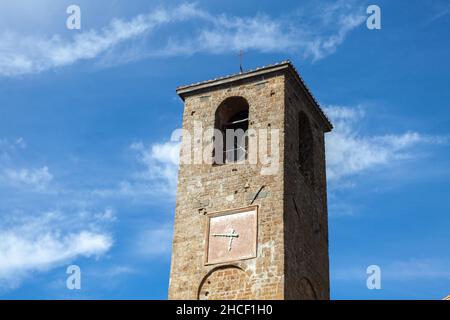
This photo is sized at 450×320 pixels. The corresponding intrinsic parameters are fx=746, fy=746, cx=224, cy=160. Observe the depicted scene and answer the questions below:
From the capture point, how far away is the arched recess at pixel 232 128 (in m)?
17.8

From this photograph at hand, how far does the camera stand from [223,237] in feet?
53.5

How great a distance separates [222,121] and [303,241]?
3.81 m

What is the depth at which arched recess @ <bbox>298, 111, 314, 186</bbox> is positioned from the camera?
18.6 meters

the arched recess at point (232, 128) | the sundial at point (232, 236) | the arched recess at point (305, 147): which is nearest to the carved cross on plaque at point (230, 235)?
the sundial at point (232, 236)

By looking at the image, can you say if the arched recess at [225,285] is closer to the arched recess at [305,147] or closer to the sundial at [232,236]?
the sundial at [232,236]

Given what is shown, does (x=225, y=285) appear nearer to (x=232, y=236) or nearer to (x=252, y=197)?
(x=232, y=236)

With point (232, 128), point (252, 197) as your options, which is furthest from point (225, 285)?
point (232, 128)

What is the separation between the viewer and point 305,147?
748 inches

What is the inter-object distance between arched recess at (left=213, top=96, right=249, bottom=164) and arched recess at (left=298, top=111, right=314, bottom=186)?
1474 millimetres

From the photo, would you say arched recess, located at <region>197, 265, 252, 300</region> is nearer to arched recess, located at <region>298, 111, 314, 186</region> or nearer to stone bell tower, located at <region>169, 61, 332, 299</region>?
stone bell tower, located at <region>169, 61, 332, 299</region>

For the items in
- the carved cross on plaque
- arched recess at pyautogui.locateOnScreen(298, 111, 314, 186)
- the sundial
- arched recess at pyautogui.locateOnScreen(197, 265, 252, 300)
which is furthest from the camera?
arched recess at pyautogui.locateOnScreen(298, 111, 314, 186)

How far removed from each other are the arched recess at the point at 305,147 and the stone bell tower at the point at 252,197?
3cm

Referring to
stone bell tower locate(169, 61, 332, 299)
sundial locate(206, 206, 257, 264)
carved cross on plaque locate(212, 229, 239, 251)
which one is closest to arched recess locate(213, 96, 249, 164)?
stone bell tower locate(169, 61, 332, 299)
